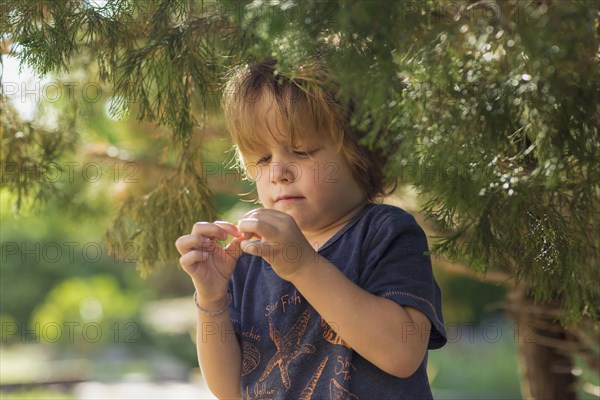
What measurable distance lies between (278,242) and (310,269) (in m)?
0.06

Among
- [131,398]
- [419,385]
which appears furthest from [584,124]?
[131,398]

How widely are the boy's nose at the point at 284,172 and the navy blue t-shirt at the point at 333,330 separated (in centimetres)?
14

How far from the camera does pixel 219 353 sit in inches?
54.6

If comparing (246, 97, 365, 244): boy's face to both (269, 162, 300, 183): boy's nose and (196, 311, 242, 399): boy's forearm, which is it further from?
(196, 311, 242, 399): boy's forearm

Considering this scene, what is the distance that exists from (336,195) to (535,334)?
1.29 m

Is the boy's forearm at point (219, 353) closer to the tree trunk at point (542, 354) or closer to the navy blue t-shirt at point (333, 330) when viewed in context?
the navy blue t-shirt at point (333, 330)

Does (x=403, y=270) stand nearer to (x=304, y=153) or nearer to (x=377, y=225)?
(x=377, y=225)

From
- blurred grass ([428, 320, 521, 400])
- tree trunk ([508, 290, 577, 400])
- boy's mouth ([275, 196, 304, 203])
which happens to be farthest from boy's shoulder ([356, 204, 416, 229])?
blurred grass ([428, 320, 521, 400])

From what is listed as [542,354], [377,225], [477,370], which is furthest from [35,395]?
[477,370]

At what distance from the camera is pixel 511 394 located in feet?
22.9

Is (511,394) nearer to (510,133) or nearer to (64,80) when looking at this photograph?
(64,80)

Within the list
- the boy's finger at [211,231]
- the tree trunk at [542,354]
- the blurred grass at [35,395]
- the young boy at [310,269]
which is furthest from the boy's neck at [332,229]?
the blurred grass at [35,395]

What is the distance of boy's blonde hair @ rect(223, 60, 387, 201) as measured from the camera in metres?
1.28

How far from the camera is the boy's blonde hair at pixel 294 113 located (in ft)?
4.21
